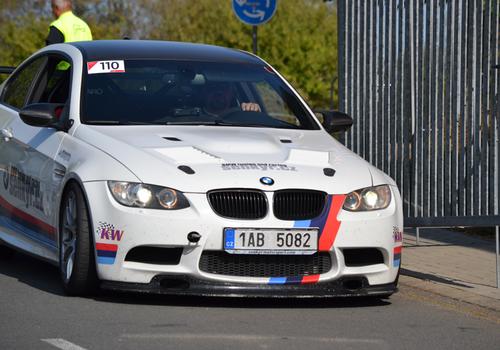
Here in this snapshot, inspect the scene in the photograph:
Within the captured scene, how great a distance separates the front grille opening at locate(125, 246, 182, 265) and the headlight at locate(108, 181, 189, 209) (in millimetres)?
262

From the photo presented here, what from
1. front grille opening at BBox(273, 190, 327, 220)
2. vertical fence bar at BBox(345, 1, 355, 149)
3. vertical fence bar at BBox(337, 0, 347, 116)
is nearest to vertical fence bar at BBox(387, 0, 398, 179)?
vertical fence bar at BBox(345, 1, 355, 149)

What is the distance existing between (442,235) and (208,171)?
199 inches

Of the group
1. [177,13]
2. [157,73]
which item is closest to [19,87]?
[157,73]

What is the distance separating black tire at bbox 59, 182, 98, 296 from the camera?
9031 millimetres

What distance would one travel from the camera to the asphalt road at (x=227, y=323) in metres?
7.71

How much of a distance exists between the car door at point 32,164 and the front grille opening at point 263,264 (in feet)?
4.19

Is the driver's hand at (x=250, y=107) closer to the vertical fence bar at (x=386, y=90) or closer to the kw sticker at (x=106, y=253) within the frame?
the vertical fence bar at (x=386, y=90)

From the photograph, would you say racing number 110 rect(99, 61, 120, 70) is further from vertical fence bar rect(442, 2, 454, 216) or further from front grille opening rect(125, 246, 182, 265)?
vertical fence bar rect(442, 2, 454, 216)

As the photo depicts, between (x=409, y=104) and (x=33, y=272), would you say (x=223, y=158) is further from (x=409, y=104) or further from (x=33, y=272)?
(x=409, y=104)

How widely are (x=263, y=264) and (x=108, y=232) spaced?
922mm

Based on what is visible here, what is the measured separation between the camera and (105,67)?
412 inches

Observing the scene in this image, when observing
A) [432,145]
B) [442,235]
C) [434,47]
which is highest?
[434,47]

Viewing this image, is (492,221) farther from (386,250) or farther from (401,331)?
(401,331)

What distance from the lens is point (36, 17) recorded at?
46406mm
